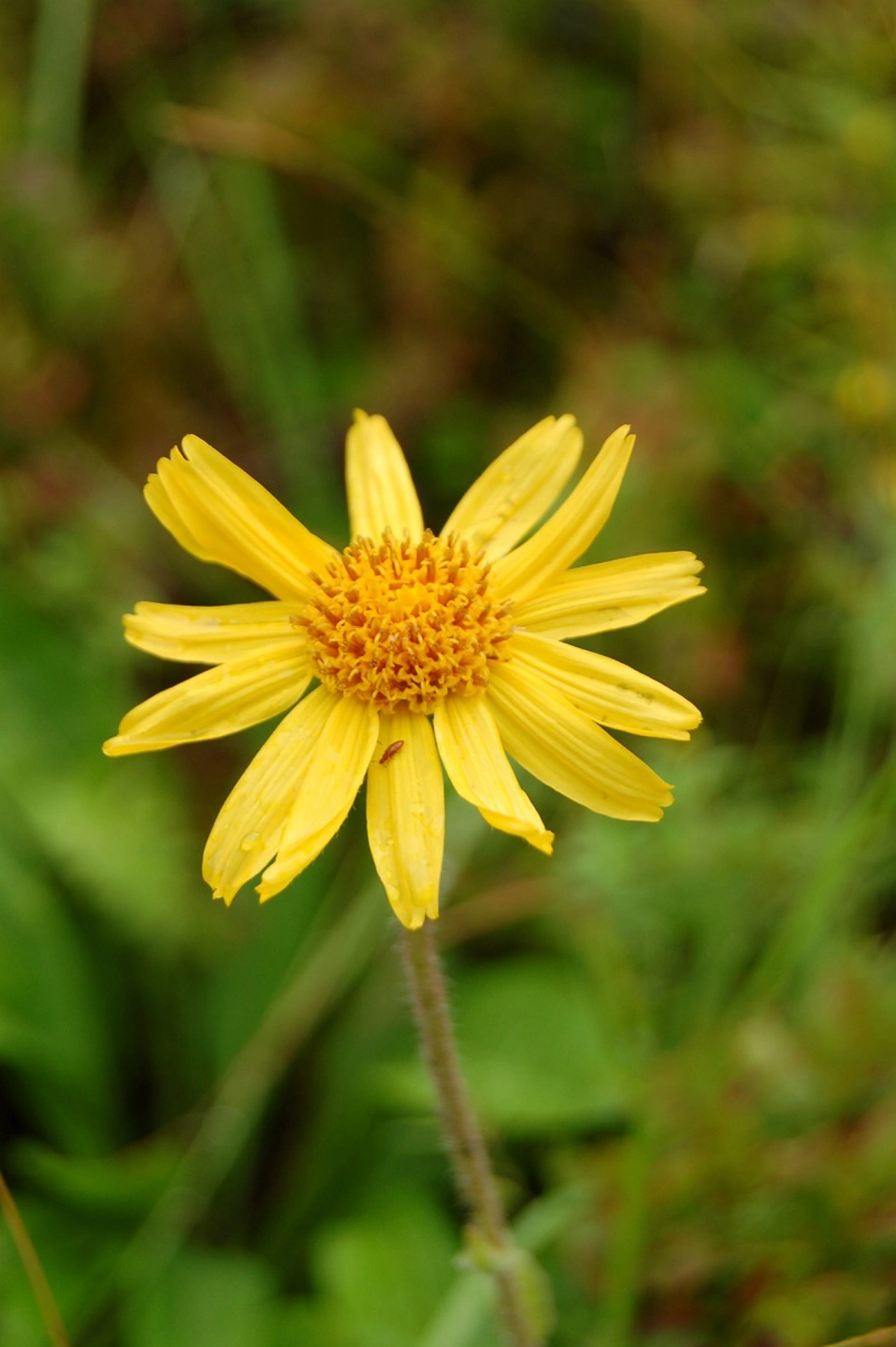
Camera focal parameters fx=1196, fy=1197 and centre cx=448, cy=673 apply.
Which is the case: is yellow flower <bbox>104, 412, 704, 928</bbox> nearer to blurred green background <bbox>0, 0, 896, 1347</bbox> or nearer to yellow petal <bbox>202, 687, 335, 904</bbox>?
yellow petal <bbox>202, 687, 335, 904</bbox>

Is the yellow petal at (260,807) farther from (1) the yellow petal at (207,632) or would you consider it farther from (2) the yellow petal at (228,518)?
(2) the yellow petal at (228,518)

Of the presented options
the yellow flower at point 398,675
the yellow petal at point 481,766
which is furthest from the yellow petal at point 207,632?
the yellow petal at point 481,766

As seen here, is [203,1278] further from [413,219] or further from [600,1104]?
[413,219]

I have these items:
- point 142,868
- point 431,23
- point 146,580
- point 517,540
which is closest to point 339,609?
point 517,540

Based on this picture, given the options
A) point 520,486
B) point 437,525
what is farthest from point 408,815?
point 437,525

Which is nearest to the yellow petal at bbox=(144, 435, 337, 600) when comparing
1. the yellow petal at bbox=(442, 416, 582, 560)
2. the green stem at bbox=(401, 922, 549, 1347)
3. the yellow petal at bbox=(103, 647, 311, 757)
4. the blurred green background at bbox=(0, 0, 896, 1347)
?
the yellow petal at bbox=(103, 647, 311, 757)

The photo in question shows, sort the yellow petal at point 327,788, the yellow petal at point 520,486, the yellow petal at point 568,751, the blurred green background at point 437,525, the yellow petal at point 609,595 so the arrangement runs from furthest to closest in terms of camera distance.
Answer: the blurred green background at point 437,525
the yellow petal at point 520,486
the yellow petal at point 609,595
the yellow petal at point 568,751
the yellow petal at point 327,788

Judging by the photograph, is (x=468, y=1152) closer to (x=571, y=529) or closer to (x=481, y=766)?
(x=481, y=766)
